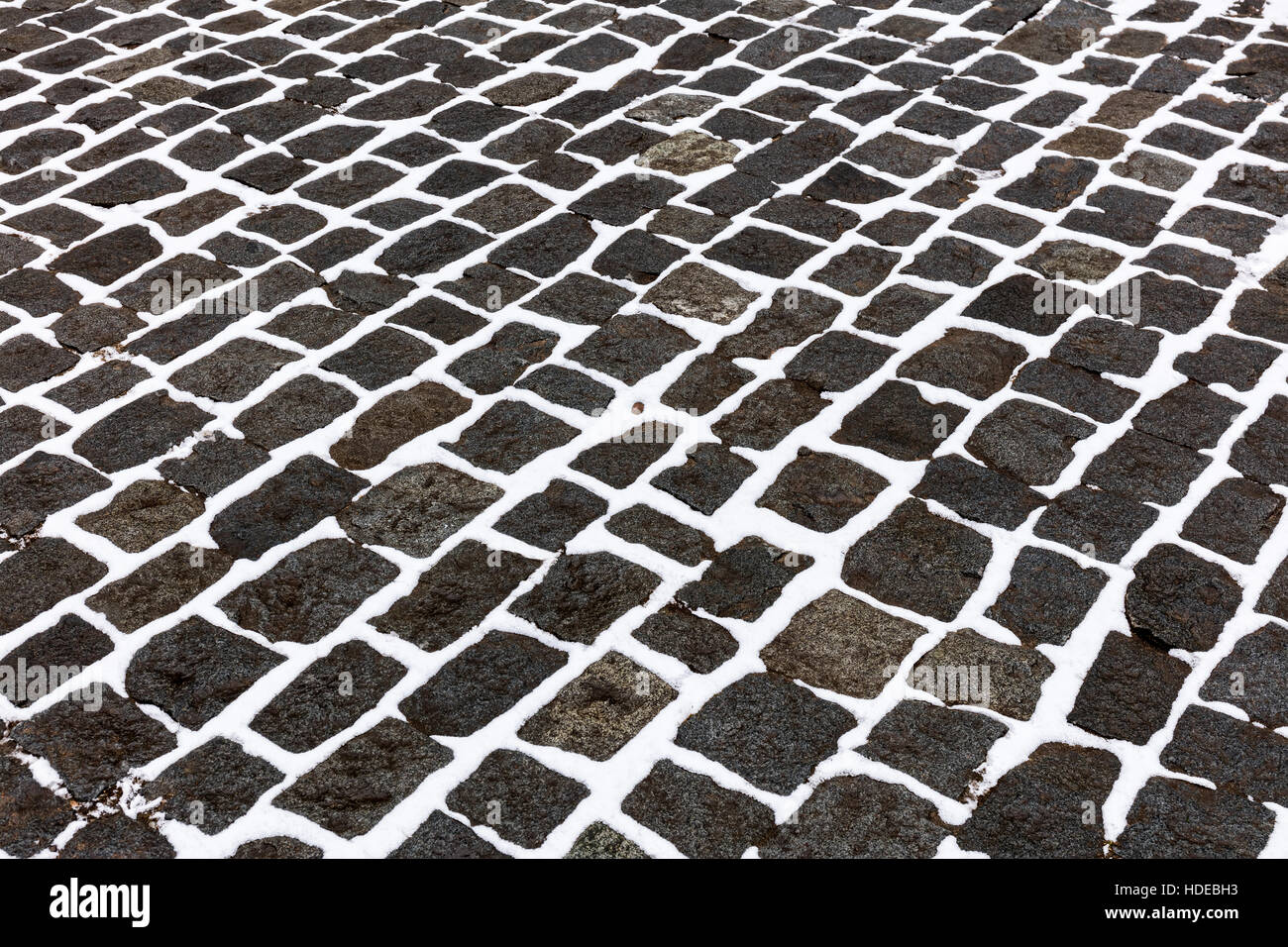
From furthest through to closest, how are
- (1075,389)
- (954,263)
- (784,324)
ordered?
(954,263)
(784,324)
(1075,389)

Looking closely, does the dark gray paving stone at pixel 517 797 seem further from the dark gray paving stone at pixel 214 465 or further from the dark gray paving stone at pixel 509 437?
the dark gray paving stone at pixel 214 465

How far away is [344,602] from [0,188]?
3.09m

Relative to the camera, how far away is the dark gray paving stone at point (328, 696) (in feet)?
9.70

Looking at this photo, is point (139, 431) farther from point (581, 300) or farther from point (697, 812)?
point (697, 812)

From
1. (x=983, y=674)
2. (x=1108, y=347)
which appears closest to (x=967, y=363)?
(x=1108, y=347)

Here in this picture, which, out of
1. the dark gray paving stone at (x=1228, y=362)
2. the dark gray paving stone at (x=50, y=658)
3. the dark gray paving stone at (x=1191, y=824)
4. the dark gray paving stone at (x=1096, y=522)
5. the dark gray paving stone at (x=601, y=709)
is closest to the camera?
the dark gray paving stone at (x=1191, y=824)

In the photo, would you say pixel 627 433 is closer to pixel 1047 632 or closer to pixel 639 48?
pixel 1047 632

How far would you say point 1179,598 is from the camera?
324 centimetres

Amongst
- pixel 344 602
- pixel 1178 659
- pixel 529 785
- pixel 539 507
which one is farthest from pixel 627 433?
pixel 1178 659

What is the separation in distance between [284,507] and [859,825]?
2.00 m

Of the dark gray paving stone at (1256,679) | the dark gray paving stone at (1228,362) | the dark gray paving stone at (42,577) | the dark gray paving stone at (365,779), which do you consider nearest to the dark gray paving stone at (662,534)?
the dark gray paving stone at (365,779)

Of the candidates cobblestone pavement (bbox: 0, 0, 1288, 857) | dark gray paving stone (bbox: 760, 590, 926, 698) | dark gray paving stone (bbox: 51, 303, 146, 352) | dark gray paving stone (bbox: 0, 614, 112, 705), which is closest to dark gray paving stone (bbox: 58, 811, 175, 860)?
cobblestone pavement (bbox: 0, 0, 1288, 857)

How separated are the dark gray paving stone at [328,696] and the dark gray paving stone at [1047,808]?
5.17 feet

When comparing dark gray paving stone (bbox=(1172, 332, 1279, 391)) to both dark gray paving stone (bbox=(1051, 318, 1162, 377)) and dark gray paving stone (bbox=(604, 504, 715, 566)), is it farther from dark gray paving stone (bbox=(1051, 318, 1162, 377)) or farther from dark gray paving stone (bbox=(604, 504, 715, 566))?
dark gray paving stone (bbox=(604, 504, 715, 566))
